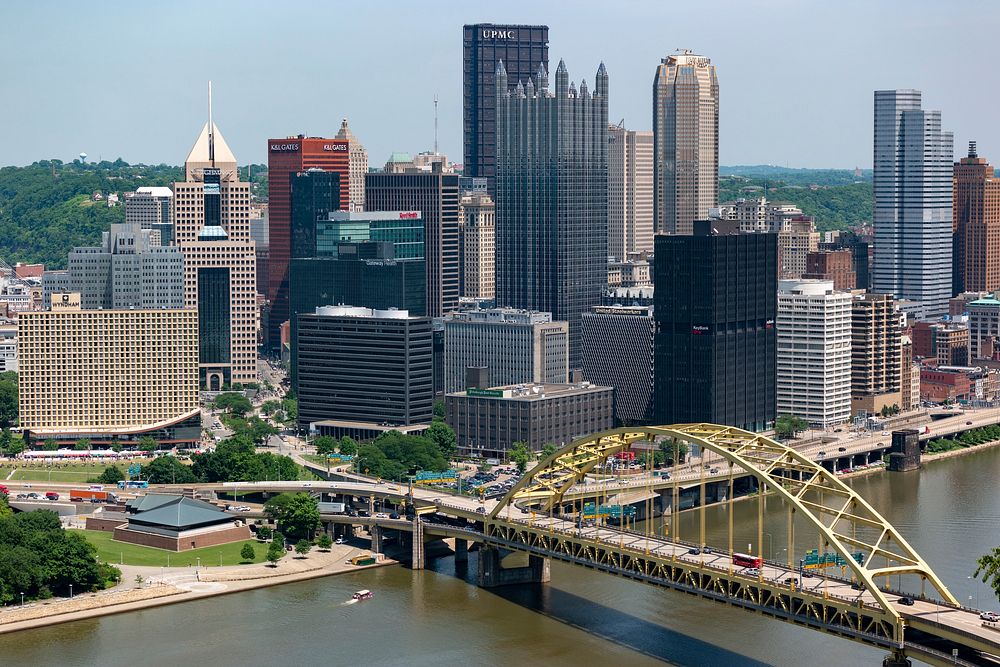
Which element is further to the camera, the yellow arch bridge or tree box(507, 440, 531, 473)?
tree box(507, 440, 531, 473)

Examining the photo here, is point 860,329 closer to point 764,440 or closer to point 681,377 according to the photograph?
point 681,377

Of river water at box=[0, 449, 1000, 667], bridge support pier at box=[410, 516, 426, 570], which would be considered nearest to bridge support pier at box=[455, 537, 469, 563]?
river water at box=[0, 449, 1000, 667]

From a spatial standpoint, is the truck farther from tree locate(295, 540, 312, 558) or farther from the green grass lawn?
tree locate(295, 540, 312, 558)

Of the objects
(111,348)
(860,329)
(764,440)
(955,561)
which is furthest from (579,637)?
(860,329)

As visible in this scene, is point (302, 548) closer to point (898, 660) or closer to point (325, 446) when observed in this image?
point (325, 446)

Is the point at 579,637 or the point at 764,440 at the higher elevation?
the point at 764,440

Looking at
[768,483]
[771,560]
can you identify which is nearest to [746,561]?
[768,483]
